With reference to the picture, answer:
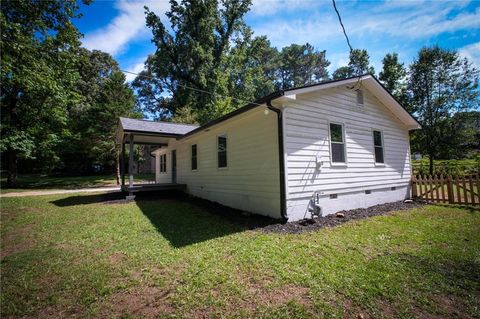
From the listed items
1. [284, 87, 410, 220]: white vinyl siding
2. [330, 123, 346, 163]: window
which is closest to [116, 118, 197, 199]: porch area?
[284, 87, 410, 220]: white vinyl siding

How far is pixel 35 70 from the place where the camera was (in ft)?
37.3

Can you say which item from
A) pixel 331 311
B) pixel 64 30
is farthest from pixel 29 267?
pixel 64 30

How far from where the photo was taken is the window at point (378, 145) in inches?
367

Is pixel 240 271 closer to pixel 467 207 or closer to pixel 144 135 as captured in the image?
pixel 467 207

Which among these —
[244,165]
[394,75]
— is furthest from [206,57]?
[244,165]

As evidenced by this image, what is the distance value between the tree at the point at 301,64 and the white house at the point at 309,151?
115 feet

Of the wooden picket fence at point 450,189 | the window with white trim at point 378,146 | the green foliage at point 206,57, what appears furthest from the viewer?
the green foliage at point 206,57

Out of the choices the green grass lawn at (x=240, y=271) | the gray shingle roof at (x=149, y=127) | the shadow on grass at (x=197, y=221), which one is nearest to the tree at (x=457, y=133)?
the green grass lawn at (x=240, y=271)

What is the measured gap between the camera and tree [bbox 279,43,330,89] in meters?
42.6

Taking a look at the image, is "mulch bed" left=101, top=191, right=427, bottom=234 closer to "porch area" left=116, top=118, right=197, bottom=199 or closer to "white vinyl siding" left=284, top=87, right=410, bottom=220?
"white vinyl siding" left=284, top=87, right=410, bottom=220

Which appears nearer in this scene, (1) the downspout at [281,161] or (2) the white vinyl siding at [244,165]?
(1) the downspout at [281,161]

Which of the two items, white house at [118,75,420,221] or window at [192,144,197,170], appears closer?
white house at [118,75,420,221]

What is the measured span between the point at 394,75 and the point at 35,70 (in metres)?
27.9

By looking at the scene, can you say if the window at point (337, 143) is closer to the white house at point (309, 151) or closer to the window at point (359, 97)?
the white house at point (309, 151)
